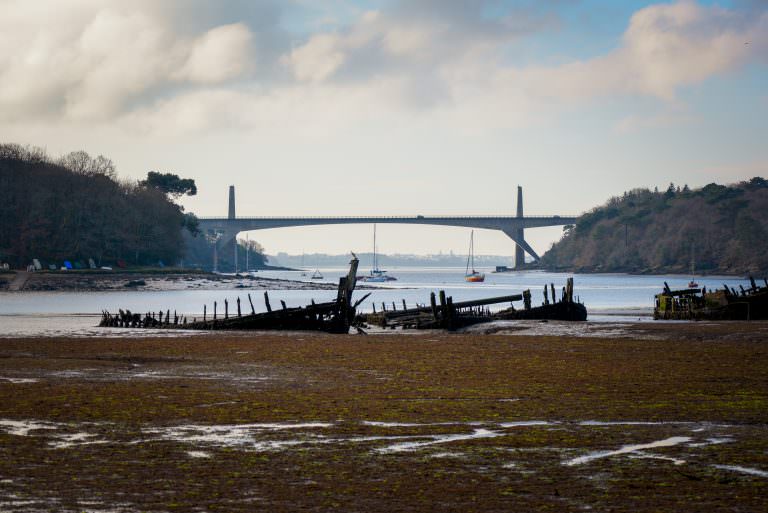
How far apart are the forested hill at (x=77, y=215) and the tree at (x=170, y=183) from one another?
1595cm

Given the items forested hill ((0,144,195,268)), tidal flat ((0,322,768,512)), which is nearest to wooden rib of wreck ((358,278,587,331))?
tidal flat ((0,322,768,512))

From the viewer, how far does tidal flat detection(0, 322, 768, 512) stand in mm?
11547

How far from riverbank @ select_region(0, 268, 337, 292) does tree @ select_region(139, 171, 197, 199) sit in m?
32.2

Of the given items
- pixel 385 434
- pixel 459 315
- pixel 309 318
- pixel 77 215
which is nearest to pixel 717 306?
pixel 459 315

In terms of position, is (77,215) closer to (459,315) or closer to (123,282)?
(123,282)

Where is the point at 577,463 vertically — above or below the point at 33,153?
below

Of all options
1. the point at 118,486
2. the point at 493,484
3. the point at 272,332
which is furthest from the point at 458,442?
the point at 272,332

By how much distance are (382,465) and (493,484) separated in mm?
1656

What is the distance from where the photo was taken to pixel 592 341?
35750 mm

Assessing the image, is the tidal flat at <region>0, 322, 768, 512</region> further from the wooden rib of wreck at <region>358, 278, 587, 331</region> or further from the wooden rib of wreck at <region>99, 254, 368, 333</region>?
the wooden rib of wreck at <region>358, 278, 587, 331</region>

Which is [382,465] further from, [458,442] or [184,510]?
[184,510]

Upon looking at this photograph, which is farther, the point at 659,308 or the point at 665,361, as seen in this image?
the point at 659,308

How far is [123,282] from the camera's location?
122125 millimetres

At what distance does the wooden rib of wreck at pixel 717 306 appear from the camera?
49469 mm
